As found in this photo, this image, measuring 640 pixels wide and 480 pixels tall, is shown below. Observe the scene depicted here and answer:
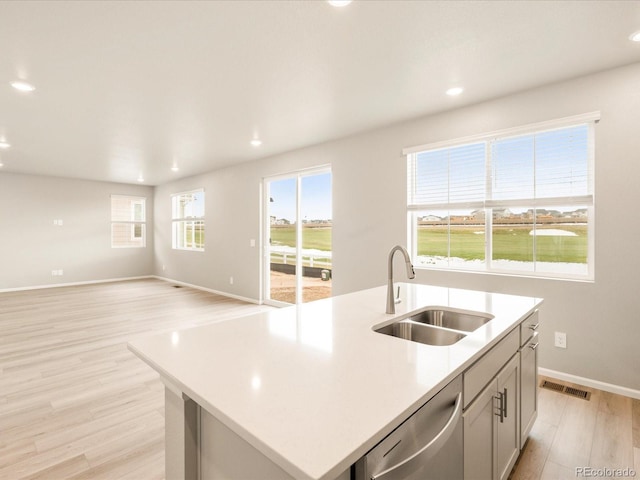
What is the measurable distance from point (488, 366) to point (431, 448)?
2.08ft

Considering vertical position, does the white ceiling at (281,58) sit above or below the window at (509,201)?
above

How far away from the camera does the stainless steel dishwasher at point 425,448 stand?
0.77 metres

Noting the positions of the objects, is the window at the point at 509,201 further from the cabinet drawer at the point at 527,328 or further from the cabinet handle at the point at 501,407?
the cabinet handle at the point at 501,407

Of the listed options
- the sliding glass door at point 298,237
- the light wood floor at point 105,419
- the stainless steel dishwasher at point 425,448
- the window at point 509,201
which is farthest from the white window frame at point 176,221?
the stainless steel dishwasher at point 425,448

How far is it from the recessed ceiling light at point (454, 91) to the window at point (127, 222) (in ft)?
27.6

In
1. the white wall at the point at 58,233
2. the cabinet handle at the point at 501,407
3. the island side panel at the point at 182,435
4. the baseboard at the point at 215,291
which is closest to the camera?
the island side panel at the point at 182,435

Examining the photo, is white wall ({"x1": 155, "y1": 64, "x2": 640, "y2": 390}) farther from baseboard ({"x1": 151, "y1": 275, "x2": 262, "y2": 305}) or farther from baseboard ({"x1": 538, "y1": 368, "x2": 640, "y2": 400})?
baseboard ({"x1": 151, "y1": 275, "x2": 262, "y2": 305})

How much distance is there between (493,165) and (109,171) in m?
7.13

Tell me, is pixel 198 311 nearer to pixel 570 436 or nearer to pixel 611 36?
pixel 570 436

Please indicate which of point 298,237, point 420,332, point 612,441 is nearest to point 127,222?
point 298,237

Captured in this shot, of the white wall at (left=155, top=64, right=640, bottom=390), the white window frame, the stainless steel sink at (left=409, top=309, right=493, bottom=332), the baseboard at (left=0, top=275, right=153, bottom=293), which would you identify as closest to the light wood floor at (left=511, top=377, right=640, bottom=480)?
the white wall at (left=155, top=64, right=640, bottom=390)

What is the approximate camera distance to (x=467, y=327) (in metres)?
1.84

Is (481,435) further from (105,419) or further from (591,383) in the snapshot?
(105,419)

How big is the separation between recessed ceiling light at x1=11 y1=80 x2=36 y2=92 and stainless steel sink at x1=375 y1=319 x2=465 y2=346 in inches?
139
